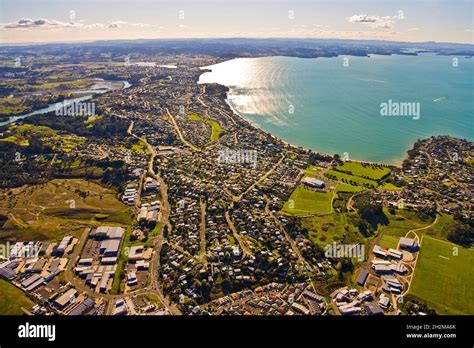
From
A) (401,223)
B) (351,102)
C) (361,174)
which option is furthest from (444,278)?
(351,102)

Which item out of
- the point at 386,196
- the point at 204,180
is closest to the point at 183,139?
the point at 204,180

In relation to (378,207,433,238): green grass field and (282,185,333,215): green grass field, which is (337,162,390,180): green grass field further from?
(378,207,433,238): green grass field

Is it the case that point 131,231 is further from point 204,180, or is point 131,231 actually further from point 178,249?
point 204,180

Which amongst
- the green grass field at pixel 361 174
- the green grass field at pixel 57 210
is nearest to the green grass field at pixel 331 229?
the green grass field at pixel 361 174

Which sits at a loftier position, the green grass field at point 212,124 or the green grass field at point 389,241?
the green grass field at point 212,124

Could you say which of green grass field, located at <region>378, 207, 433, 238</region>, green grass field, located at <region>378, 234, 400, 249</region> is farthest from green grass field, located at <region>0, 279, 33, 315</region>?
green grass field, located at <region>378, 207, 433, 238</region>

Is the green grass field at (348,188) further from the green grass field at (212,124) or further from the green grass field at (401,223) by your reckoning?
the green grass field at (212,124)

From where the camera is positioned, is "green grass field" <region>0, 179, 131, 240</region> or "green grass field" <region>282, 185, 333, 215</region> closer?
"green grass field" <region>0, 179, 131, 240</region>

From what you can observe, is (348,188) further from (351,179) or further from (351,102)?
(351,102)
